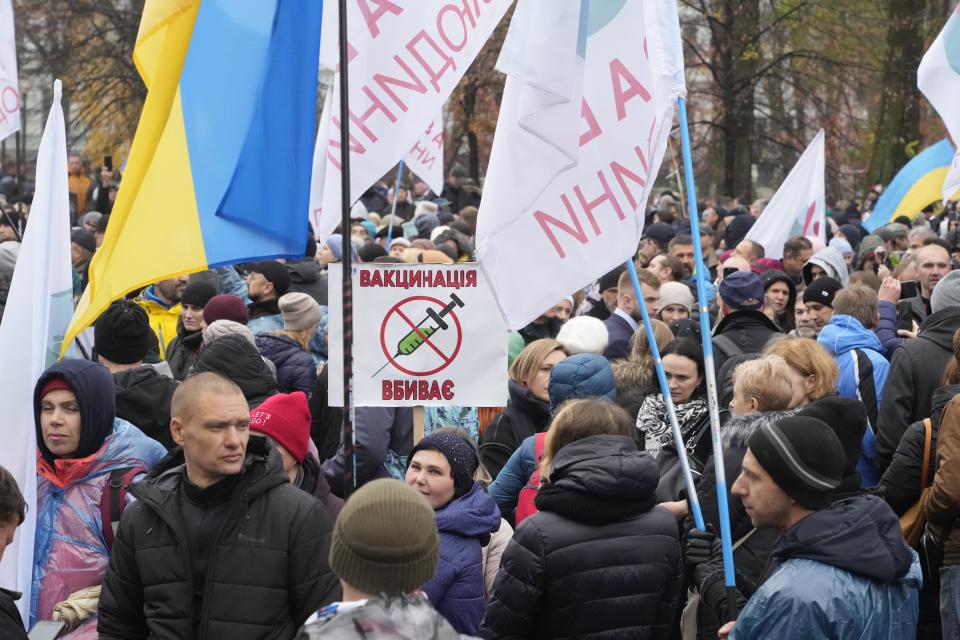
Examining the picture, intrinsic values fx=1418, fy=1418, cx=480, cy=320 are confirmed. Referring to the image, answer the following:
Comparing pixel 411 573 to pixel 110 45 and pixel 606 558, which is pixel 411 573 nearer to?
pixel 606 558

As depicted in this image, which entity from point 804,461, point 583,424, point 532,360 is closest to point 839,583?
point 804,461

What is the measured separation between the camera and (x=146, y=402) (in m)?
6.28

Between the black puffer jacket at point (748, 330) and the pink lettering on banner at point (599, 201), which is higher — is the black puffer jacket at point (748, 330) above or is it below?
below

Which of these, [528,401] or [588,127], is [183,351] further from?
[588,127]

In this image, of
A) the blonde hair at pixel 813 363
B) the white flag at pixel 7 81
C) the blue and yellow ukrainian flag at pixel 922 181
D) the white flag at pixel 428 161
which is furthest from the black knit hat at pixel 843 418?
the blue and yellow ukrainian flag at pixel 922 181

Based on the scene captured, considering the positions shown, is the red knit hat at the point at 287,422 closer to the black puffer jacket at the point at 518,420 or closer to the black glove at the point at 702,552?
the black glove at the point at 702,552

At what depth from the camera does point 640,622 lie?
4457 millimetres

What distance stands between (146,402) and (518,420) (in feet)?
5.68

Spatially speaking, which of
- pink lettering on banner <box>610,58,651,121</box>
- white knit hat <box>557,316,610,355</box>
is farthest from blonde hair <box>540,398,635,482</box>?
white knit hat <box>557,316,610,355</box>

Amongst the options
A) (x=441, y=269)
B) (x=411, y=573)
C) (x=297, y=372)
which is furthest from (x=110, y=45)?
(x=411, y=573)

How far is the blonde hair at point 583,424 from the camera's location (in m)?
4.62

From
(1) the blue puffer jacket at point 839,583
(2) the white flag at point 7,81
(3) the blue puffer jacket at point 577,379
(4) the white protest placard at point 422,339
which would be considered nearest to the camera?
(1) the blue puffer jacket at point 839,583

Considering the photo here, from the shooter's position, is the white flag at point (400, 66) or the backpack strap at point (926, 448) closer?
the backpack strap at point (926, 448)

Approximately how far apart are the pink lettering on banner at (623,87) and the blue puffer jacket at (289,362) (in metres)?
2.97
